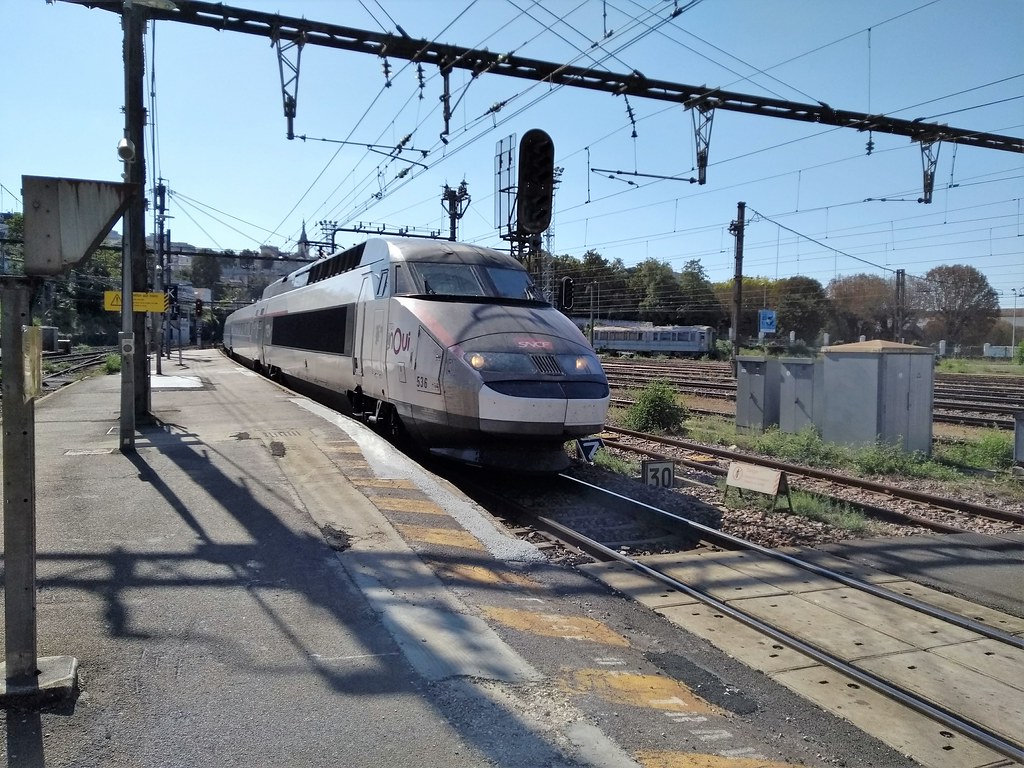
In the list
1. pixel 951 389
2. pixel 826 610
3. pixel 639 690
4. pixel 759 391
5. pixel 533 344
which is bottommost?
pixel 826 610

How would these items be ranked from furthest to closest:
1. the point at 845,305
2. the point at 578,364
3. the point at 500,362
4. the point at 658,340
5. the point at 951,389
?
the point at 845,305
the point at 658,340
the point at 951,389
the point at 578,364
the point at 500,362

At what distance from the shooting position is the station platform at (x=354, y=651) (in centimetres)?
362

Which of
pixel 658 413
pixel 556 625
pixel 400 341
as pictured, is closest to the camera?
pixel 556 625

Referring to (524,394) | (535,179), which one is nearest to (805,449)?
(535,179)

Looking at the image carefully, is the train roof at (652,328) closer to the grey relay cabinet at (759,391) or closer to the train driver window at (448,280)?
the grey relay cabinet at (759,391)

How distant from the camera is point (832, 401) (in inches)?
571

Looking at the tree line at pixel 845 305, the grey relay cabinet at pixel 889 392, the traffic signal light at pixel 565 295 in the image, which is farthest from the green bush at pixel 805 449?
the tree line at pixel 845 305

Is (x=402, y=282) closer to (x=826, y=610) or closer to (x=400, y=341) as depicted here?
(x=400, y=341)

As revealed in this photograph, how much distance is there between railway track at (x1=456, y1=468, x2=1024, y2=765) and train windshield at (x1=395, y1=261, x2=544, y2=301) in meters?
3.40

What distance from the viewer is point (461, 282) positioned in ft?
36.6

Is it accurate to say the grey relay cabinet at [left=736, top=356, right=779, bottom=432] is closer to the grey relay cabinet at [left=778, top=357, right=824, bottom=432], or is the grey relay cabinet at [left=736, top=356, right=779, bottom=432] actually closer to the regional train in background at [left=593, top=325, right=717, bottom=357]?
the grey relay cabinet at [left=778, top=357, right=824, bottom=432]

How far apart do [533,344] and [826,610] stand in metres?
4.52

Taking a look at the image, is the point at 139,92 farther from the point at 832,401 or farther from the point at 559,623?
the point at 832,401

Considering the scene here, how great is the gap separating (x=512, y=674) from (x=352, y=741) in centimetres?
109
